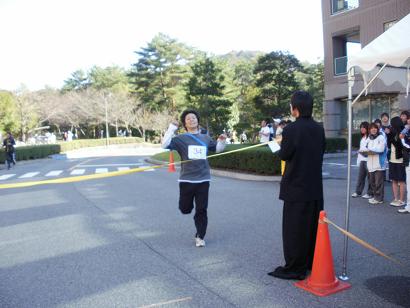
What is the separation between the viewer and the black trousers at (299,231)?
418 centimetres

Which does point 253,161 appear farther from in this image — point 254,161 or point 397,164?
point 397,164

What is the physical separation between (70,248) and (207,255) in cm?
205

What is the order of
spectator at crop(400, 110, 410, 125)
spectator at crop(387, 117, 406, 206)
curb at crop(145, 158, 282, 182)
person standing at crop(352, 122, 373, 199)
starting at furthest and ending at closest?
curb at crop(145, 158, 282, 182), person standing at crop(352, 122, 373, 199), spectator at crop(387, 117, 406, 206), spectator at crop(400, 110, 410, 125)

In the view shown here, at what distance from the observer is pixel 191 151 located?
17.8 ft

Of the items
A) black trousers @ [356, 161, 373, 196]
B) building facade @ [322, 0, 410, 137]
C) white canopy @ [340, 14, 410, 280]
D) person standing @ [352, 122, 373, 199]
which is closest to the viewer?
white canopy @ [340, 14, 410, 280]

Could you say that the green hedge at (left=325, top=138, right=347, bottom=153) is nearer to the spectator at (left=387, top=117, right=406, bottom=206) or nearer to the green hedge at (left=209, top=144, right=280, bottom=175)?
the green hedge at (left=209, top=144, right=280, bottom=175)

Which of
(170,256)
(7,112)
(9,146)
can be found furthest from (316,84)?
(170,256)

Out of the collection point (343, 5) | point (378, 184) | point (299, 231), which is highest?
point (343, 5)

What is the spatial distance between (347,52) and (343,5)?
241cm

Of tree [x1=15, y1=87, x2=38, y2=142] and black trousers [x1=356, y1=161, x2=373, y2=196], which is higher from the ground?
tree [x1=15, y1=87, x2=38, y2=142]

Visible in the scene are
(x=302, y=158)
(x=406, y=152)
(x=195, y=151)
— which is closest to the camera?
(x=302, y=158)

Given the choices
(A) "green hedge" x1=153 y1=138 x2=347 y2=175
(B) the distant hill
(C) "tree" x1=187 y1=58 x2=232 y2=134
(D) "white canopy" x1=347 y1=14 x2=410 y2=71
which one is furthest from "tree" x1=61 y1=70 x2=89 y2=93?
(D) "white canopy" x1=347 y1=14 x2=410 y2=71

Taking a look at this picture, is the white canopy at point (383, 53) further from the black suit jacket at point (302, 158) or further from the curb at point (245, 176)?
the curb at point (245, 176)

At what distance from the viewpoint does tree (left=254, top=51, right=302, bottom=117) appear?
29469mm
